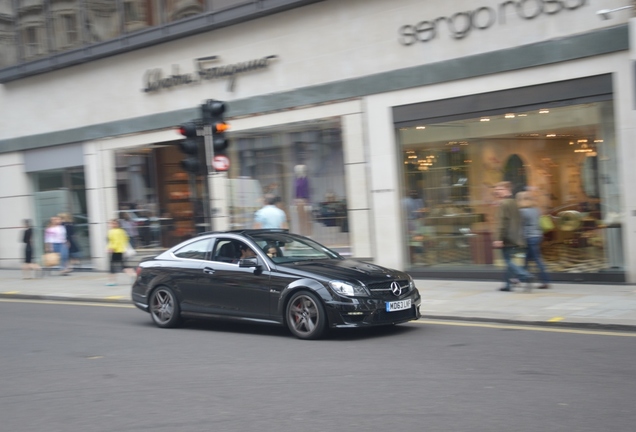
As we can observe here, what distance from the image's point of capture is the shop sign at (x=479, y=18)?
45.5 feet

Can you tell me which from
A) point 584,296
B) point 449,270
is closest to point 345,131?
point 449,270

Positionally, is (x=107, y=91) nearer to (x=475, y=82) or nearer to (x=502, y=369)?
(x=475, y=82)

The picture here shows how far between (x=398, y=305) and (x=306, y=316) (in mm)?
1148

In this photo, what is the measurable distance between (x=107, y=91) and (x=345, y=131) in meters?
8.41

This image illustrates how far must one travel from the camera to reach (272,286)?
10008 millimetres

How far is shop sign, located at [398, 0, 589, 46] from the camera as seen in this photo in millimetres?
13859

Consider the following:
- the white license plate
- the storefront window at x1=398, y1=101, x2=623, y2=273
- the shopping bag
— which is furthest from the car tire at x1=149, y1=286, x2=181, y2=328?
the shopping bag

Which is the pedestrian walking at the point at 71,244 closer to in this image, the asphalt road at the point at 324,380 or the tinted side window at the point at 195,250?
the asphalt road at the point at 324,380

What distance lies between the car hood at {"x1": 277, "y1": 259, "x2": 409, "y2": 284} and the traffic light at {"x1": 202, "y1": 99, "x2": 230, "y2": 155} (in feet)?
14.8

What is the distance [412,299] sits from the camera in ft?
33.0

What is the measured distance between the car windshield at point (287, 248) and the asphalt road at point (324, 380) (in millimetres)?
1051

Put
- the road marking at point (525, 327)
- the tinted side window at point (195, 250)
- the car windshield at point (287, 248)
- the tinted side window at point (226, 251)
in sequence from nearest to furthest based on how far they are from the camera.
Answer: the road marking at point (525, 327) → the car windshield at point (287, 248) → the tinted side window at point (226, 251) → the tinted side window at point (195, 250)

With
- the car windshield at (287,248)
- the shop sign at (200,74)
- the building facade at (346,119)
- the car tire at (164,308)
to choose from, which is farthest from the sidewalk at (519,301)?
the shop sign at (200,74)

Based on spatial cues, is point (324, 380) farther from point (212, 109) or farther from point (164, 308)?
point (212, 109)
